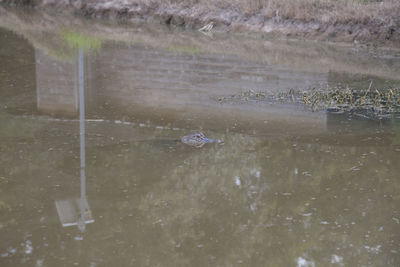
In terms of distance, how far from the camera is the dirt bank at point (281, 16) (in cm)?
1662

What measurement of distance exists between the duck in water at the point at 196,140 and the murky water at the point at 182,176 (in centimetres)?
13

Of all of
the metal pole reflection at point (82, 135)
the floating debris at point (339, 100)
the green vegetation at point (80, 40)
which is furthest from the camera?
the green vegetation at point (80, 40)

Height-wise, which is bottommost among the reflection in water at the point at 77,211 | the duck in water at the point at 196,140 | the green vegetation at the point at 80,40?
the green vegetation at the point at 80,40

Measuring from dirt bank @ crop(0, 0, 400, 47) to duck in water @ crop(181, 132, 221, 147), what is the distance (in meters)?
11.0

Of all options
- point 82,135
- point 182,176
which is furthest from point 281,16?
point 182,176

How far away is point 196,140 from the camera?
705 centimetres

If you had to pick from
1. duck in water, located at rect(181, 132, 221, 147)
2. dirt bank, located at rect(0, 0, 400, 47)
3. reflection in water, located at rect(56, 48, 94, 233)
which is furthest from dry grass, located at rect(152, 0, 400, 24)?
reflection in water, located at rect(56, 48, 94, 233)

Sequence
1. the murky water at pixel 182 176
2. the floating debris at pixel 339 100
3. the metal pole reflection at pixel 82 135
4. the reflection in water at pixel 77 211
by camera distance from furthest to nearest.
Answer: the floating debris at pixel 339 100
the metal pole reflection at pixel 82 135
the reflection in water at pixel 77 211
the murky water at pixel 182 176

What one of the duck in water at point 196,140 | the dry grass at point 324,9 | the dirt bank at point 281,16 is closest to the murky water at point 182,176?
the duck in water at point 196,140

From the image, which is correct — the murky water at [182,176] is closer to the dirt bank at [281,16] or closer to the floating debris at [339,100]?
the floating debris at [339,100]

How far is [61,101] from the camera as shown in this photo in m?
8.74

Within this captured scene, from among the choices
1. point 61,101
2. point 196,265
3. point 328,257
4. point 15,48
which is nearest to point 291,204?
point 328,257

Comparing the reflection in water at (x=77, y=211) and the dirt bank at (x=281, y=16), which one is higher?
the reflection in water at (x=77, y=211)

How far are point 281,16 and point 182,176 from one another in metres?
13.3
